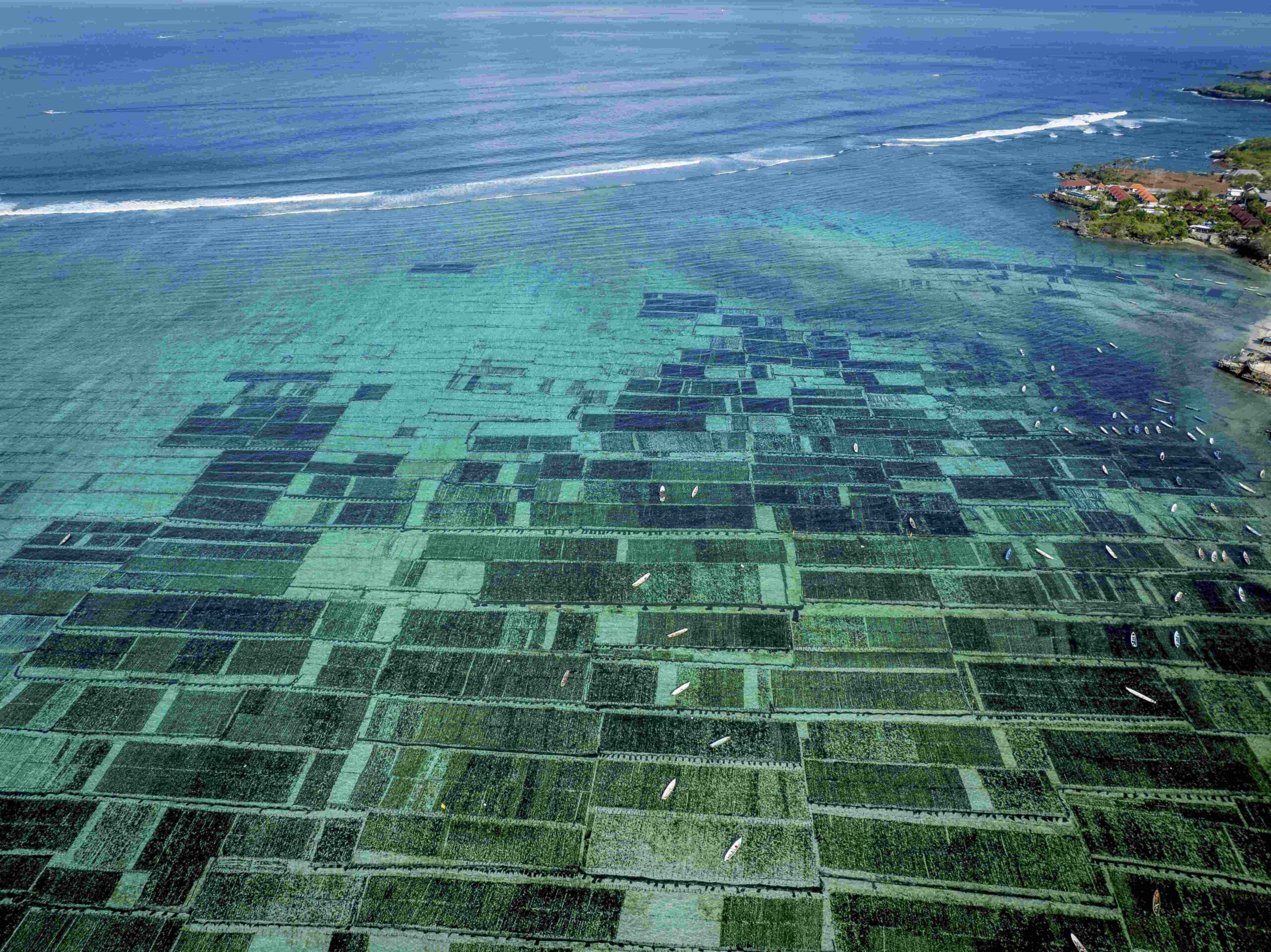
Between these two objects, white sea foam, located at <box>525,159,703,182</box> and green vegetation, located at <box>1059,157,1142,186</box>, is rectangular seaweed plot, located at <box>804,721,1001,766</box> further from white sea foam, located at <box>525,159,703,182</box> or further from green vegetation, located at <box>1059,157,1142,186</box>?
green vegetation, located at <box>1059,157,1142,186</box>

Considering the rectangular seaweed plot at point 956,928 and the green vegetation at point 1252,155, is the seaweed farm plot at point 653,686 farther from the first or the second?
the green vegetation at point 1252,155

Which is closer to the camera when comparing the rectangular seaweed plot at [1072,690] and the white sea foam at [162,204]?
the rectangular seaweed plot at [1072,690]

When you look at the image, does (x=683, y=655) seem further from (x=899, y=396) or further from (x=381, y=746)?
(x=899, y=396)

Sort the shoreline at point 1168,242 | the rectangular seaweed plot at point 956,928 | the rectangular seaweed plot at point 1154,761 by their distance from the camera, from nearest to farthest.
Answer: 1. the rectangular seaweed plot at point 956,928
2. the rectangular seaweed plot at point 1154,761
3. the shoreline at point 1168,242

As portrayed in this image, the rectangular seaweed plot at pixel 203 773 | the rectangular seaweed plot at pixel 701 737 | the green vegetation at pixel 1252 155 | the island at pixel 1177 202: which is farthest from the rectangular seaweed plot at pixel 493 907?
the green vegetation at pixel 1252 155

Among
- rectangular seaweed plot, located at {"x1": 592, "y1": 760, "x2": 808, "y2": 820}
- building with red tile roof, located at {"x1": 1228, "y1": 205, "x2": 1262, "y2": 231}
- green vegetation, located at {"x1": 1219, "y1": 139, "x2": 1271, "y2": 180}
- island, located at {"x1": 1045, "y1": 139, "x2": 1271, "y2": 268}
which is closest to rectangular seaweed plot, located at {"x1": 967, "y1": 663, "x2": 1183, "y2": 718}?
rectangular seaweed plot, located at {"x1": 592, "y1": 760, "x2": 808, "y2": 820}

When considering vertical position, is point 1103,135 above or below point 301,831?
above

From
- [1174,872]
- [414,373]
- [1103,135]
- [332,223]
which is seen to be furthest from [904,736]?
[1103,135]
